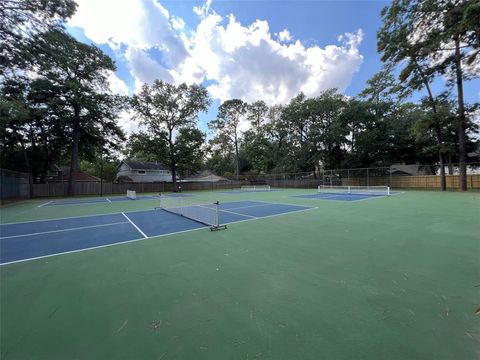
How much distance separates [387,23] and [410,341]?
23.6m

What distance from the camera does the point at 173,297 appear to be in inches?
123

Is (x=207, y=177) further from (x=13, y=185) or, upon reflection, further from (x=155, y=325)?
(x=155, y=325)

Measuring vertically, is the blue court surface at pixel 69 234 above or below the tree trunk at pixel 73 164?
below

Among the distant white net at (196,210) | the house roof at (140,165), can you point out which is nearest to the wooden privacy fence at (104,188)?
the house roof at (140,165)

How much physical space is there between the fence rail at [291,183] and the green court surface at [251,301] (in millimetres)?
20441

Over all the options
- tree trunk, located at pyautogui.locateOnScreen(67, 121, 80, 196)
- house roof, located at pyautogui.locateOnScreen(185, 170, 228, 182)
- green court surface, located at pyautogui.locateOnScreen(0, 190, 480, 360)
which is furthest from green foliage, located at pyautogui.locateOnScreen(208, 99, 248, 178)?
green court surface, located at pyautogui.locateOnScreen(0, 190, 480, 360)

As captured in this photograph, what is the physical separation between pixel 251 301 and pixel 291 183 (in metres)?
34.3

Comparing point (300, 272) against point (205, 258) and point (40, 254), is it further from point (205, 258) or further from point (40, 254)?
point (40, 254)

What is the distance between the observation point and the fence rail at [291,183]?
71.3 feet

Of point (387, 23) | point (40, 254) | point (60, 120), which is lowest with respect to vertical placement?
point (40, 254)

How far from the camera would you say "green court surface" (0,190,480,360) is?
2129 mm

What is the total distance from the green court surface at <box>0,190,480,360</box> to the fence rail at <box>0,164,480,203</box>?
20.4m

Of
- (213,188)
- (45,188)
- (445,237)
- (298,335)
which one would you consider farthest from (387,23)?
(45,188)

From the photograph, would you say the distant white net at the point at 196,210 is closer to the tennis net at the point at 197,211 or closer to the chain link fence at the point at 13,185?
the tennis net at the point at 197,211
